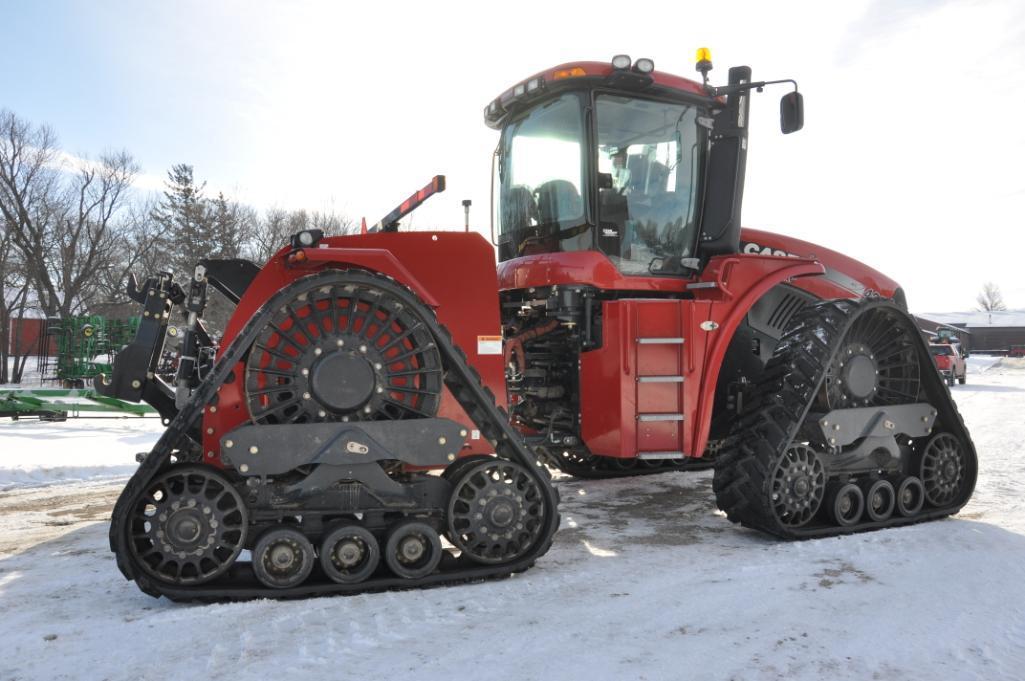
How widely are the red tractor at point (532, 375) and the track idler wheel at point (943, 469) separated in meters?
0.03

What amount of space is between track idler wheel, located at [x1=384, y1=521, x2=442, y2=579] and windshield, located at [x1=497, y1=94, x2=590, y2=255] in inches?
91.4

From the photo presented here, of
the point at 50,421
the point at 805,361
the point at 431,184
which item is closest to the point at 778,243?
the point at 805,361

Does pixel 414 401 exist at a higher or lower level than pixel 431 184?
lower

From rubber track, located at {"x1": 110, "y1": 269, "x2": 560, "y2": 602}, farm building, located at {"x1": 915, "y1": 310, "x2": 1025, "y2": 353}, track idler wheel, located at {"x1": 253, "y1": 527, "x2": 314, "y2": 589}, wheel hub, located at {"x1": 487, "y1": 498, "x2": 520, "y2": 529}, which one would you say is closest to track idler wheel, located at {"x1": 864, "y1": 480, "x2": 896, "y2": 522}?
rubber track, located at {"x1": 110, "y1": 269, "x2": 560, "y2": 602}

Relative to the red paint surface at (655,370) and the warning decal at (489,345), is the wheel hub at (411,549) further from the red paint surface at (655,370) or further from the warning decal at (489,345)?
the red paint surface at (655,370)

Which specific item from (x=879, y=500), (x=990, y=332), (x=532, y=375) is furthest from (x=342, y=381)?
(x=990, y=332)

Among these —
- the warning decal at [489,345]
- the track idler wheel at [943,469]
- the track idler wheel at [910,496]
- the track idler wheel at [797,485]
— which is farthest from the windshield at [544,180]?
the track idler wheel at [943,469]

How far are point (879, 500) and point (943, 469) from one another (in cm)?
68

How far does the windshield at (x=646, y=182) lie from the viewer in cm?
525

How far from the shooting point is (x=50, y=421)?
40.0ft

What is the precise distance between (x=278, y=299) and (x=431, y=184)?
1.31m

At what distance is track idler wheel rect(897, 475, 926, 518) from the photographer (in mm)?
5543

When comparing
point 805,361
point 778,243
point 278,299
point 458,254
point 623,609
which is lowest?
point 623,609

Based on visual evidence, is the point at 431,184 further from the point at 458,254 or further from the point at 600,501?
the point at 600,501
